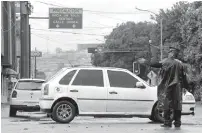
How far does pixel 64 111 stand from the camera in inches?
527

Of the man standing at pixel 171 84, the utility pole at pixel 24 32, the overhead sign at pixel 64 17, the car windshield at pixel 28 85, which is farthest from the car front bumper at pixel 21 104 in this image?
the overhead sign at pixel 64 17

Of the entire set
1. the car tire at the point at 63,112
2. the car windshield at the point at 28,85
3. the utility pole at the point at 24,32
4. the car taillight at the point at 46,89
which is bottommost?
the car tire at the point at 63,112

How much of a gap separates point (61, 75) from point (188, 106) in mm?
3471

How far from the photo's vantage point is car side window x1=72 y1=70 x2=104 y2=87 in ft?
45.2

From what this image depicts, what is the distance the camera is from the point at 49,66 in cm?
13062

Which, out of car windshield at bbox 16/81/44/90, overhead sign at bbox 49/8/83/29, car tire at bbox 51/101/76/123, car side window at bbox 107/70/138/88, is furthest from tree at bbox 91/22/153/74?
car tire at bbox 51/101/76/123

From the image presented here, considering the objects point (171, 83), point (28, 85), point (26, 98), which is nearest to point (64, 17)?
point (28, 85)

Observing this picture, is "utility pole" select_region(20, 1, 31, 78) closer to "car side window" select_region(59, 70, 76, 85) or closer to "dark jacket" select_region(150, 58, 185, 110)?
"car side window" select_region(59, 70, 76, 85)

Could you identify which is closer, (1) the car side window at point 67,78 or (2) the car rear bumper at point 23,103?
(1) the car side window at point 67,78

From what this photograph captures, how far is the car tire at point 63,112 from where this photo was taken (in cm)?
1334

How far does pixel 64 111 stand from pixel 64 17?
24.7 m

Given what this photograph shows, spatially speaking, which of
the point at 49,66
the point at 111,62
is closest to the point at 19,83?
the point at 111,62

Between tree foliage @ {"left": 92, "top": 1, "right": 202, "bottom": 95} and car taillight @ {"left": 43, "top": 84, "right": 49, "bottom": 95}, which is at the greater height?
tree foliage @ {"left": 92, "top": 1, "right": 202, "bottom": 95}

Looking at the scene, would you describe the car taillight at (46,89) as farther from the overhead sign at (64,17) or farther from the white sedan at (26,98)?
the overhead sign at (64,17)
